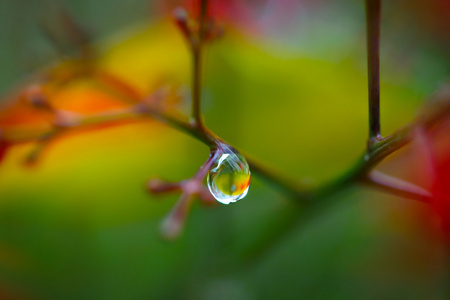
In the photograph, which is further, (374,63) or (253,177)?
(253,177)

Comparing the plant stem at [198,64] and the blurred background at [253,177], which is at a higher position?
the plant stem at [198,64]

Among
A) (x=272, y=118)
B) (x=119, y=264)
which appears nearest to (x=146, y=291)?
(x=119, y=264)

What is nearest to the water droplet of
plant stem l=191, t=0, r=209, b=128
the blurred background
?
plant stem l=191, t=0, r=209, b=128

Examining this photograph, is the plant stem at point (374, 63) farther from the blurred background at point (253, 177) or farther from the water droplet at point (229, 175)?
the blurred background at point (253, 177)

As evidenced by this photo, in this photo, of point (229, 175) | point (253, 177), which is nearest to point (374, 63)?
point (229, 175)

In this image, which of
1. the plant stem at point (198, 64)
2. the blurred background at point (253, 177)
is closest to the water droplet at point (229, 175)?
the plant stem at point (198, 64)

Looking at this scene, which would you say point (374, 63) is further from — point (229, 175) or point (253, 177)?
point (253, 177)
